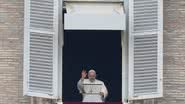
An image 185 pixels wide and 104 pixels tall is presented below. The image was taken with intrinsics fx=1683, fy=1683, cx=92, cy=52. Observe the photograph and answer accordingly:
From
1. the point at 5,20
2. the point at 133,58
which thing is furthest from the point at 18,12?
the point at 133,58

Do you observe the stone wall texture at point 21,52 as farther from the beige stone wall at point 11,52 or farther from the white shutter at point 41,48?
the white shutter at point 41,48

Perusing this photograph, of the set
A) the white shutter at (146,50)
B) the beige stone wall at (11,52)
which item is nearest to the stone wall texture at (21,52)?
the beige stone wall at (11,52)

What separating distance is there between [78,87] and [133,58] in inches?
39.3

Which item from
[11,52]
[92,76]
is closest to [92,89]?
[92,76]

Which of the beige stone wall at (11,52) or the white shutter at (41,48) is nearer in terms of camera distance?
the white shutter at (41,48)

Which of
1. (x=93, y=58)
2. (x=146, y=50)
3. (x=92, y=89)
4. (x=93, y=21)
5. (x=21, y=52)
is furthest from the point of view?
(x=93, y=58)

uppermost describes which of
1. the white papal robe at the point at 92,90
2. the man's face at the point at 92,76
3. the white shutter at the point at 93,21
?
the white shutter at the point at 93,21

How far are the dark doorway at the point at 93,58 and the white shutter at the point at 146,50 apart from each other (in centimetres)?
76

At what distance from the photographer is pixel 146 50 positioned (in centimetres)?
2694

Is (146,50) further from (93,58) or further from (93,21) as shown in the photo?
(93,58)

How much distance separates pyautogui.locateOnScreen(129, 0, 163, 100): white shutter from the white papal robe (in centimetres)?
45

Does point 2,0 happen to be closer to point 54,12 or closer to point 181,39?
point 54,12

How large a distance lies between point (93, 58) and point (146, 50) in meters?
1.44

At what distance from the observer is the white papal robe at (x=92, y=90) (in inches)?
1052
